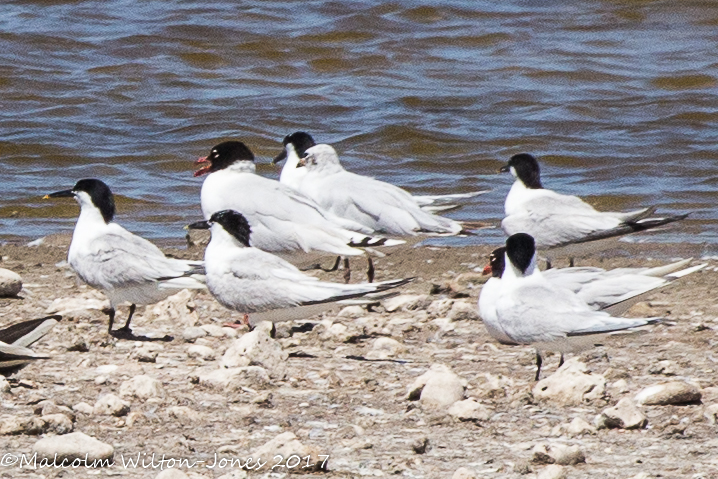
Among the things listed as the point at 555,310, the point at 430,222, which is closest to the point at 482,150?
the point at 430,222

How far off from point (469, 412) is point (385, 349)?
4.47 feet

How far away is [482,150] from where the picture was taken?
40.2 ft

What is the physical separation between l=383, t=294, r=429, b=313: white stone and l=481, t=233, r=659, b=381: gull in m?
1.26

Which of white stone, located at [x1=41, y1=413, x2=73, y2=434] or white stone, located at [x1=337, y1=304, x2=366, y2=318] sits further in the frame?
white stone, located at [x1=337, y1=304, x2=366, y2=318]

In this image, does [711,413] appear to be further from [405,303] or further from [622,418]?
[405,303]

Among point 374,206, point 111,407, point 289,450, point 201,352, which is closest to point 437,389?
point 289,450

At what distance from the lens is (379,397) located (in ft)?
16.8

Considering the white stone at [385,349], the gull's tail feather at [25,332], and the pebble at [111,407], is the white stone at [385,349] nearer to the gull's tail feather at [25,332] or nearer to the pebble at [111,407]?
the gull's tail feather at [25,332]

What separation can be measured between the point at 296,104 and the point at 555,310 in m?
9.07

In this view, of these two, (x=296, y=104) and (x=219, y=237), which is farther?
(x=296, y=104)

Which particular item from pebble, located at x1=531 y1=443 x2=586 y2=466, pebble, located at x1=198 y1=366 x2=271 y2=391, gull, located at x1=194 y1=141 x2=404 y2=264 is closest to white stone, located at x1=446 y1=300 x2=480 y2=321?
gull, located at x1=194 y1=141 x2=404 y2=264

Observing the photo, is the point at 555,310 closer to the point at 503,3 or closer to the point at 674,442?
the point at 674,442

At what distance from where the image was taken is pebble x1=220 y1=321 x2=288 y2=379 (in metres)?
5.44

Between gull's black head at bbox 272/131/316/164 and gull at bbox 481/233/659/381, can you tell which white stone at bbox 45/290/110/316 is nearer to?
gull at bbox 481/233/659/381
